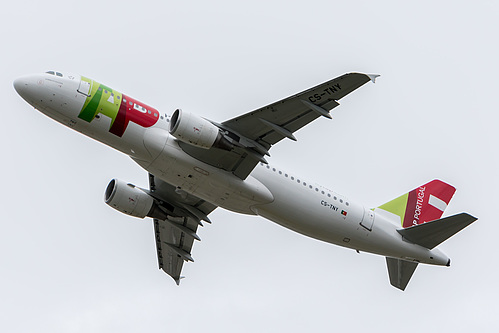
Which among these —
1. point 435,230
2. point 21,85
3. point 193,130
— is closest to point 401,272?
point 435,230

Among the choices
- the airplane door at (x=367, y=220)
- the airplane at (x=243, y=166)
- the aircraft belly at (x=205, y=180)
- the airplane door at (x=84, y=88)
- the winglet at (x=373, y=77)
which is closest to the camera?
the winglet at (x=373, y=77)

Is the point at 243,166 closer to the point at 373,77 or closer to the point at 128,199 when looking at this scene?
the point at 373,77

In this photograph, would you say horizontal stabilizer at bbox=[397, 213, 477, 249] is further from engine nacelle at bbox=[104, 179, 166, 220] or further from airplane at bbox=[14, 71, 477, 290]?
engine nacelle at bbox=[104, 179, 166, 220]

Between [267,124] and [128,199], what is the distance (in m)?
10.0

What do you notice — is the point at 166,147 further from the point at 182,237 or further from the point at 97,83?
the point at 182,237

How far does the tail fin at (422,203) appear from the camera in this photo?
39688 millimetres

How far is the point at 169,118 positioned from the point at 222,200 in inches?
184

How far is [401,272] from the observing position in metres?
40.2

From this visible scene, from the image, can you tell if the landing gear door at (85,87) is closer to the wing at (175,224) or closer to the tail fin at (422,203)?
the wing at (175,224)

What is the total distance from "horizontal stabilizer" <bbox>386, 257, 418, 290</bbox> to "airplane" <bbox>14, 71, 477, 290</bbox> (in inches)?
2.1

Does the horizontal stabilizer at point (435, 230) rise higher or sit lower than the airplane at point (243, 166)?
higher

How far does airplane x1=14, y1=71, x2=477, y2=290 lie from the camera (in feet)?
107

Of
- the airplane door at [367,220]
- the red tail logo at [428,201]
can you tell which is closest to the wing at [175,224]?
the airplane door at [367,220]

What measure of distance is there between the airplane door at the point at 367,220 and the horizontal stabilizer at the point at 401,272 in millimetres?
4038
